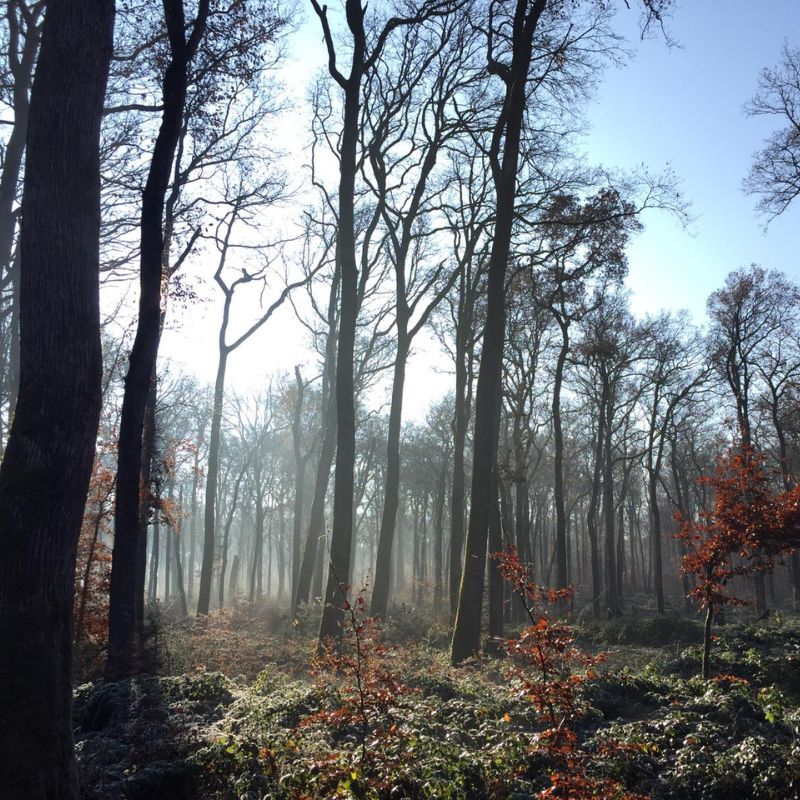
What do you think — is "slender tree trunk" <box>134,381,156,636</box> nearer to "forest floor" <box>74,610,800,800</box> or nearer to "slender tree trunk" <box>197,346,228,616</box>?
"forest floor" <box>74,610,800,800</box>

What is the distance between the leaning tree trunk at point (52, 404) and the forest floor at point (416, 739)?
1208 mm

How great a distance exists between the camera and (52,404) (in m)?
4.58

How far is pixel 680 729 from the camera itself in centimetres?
577

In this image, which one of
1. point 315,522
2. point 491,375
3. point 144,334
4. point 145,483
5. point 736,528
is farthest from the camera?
point 315,522

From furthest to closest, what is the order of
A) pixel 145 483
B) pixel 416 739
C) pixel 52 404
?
pixel 145 483 → pixel 416 739 → pixel 52 404

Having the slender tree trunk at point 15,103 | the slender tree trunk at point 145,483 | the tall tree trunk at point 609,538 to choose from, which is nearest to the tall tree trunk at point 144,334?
the slender tree trunk at point 145,483

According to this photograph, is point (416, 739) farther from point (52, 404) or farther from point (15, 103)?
point (15, 103)

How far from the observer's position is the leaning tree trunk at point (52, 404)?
13.7 ft

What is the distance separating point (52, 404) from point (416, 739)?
3.90 m

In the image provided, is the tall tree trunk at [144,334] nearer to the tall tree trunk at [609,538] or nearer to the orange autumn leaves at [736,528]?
the orange autumn leaves at [736,528]

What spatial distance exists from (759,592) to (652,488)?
575 centimetres

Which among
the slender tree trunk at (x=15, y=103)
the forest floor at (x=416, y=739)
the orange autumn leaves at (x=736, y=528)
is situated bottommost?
the forest floor at (x=416, y=739)

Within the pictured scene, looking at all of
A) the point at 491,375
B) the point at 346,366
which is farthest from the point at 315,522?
the point at 491,375

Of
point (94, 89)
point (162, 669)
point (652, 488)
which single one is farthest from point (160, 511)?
point (652, 488)
